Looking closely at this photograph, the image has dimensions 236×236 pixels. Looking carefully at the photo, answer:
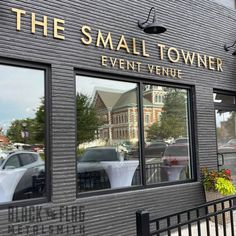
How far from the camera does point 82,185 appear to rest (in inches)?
215

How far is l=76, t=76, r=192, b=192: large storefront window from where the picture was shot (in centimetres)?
572

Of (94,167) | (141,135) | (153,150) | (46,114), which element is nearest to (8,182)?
(46,114)

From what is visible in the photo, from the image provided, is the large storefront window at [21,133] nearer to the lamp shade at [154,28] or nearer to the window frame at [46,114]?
the window frame at [46,114]

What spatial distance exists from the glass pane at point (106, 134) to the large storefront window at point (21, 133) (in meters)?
0.65

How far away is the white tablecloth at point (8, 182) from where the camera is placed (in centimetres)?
473

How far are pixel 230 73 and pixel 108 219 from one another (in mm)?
4342

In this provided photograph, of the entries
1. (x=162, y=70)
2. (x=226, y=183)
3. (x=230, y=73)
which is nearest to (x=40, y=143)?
(x=162, y=70)

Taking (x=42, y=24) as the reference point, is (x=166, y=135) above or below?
below

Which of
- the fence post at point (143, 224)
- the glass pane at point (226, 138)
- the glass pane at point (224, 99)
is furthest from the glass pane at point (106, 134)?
the fence post at point (143, 224)

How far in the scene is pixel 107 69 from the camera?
5.79 metres

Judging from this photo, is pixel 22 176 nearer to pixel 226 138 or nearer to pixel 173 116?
pixel 173 116

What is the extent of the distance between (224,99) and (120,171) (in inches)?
125

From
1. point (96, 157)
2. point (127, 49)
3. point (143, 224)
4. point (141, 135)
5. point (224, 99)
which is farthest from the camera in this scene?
point (224, 99)

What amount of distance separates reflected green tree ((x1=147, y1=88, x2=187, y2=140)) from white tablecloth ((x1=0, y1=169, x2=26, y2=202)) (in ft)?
9.32
